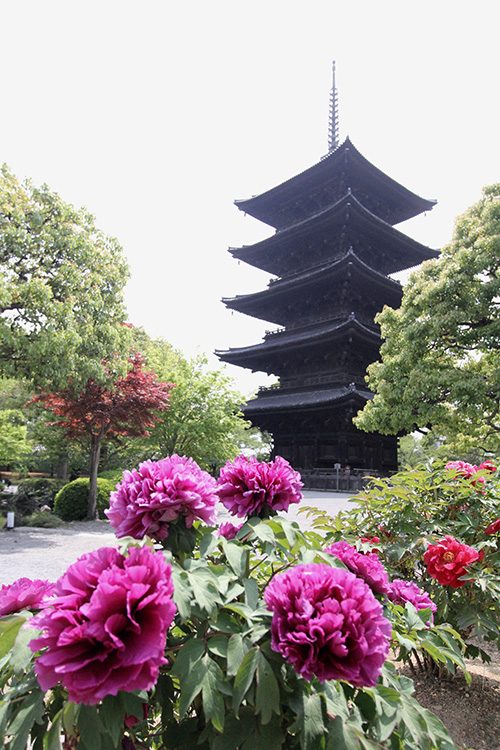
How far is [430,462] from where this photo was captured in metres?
3.10

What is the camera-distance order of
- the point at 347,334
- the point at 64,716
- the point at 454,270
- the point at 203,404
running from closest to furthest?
the point at 64,716
the point at 454,270
the point at 203,404
the point at 347,334

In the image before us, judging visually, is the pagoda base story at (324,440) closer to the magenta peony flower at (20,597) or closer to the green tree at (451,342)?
the green tree at (451,342)

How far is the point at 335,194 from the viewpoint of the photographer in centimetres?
2522

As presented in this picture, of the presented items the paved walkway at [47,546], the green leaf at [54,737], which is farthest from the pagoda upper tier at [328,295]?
the green leaf at [54,737]

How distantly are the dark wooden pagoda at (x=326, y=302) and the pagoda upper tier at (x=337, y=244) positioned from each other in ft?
0.18

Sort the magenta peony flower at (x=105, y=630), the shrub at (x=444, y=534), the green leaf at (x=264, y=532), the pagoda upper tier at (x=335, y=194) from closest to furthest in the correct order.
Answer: the magenta peony flower at (x=105, y=630) → the green leaf at (x=264, y=532) → the shrub at (x=444, y=534) → the pagoda upper tier at (x=335, y=194)

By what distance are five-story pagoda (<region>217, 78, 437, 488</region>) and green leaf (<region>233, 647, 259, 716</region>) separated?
59.5ft

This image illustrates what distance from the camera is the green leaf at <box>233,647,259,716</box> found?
1005 millimetres

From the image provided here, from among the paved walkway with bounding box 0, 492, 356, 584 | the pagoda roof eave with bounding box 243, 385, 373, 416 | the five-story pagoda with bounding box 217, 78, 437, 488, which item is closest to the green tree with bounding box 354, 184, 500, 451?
the pagoda roof eave with bounding box 243, 385, 373, 416

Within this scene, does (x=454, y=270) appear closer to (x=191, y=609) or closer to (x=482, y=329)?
(x=482, y=329)

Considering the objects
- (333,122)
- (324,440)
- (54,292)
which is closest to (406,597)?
(54,292)

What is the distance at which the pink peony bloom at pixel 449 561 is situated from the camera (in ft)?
7.32

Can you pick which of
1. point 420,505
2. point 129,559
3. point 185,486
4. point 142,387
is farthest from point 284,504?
point 142,387

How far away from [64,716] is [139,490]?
60 centimetres
